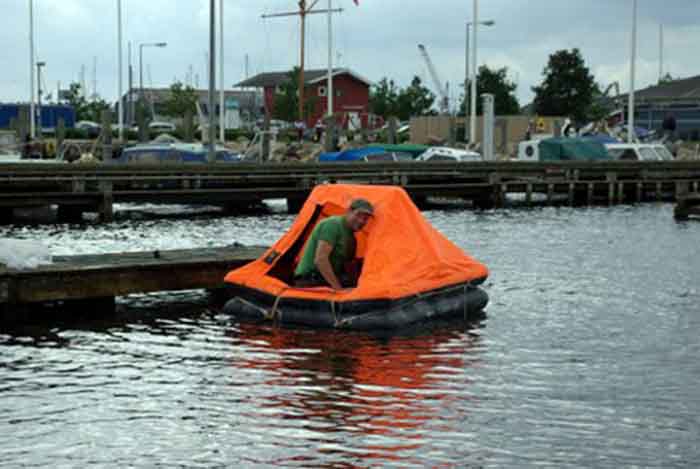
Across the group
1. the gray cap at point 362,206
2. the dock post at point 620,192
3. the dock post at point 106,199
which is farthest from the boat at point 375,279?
the dock post at point 620,192

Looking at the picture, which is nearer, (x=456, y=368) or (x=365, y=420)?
(x=365, y=420)

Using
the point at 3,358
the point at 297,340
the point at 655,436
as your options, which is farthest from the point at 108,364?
the point at 655,436

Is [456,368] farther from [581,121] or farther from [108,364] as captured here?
[581,121]

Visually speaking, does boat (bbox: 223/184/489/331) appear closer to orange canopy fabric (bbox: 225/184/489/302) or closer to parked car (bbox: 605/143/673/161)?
orange canopy fabric (bbox: 225/184/489/302)

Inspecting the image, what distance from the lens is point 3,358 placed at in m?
13.7

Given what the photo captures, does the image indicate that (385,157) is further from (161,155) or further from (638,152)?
(638,152)

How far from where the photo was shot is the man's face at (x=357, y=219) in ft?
49.8

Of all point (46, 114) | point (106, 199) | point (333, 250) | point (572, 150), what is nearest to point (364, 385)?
point (333, 250)

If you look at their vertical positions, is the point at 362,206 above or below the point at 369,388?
above

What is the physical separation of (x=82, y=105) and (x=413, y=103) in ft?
112

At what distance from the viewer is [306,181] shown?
127ft

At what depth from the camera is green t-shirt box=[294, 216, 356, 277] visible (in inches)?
602

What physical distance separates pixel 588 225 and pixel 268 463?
26.0 m

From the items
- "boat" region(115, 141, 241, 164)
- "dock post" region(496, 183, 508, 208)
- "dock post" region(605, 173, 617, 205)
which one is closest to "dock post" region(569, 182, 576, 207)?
"dock post" region(605, 173, 617, 205)
